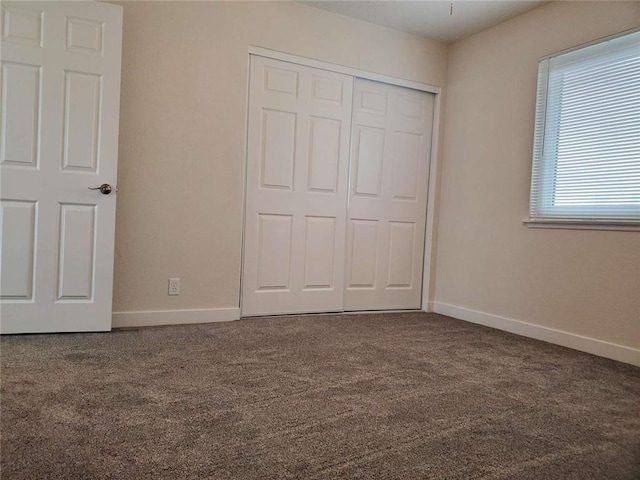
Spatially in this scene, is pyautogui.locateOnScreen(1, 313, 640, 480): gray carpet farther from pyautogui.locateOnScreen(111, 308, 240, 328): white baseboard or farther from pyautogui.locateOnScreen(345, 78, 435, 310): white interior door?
pyautogui.locateOnScreen(345, 78, 435, 310): white interior door

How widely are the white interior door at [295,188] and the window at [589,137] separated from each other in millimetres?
1507

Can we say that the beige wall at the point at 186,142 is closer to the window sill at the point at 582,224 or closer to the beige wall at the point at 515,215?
the beige wall at the point at 515,215

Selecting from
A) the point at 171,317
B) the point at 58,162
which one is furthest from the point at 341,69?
the point at 171,317

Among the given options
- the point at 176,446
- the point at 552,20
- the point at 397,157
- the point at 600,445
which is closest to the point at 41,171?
the point at 176,446

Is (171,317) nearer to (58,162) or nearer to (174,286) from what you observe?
(174,286)

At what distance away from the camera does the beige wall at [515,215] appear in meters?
3.01

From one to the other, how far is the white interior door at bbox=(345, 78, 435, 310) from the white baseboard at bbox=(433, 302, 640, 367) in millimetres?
487

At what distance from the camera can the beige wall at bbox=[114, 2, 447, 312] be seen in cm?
321

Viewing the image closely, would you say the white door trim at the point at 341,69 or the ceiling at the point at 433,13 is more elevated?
the ceiling at the point at 433,13

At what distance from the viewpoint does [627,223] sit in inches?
113

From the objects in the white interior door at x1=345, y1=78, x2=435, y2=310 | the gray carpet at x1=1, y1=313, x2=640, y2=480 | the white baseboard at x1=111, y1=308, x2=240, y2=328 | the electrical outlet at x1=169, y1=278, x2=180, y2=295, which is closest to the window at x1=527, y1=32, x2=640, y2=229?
the gray carpet at x1=1, y1=313, x2=640, y2=480

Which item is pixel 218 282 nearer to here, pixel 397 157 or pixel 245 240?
pixel 245 240

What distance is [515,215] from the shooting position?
3658mm

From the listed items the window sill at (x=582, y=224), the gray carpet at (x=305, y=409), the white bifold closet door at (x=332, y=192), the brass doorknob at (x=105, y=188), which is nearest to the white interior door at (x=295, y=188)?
the white bifold closet door at (x=332, y=192)
